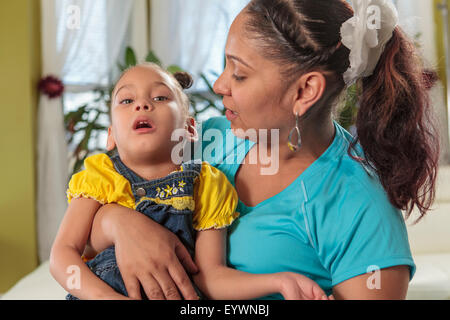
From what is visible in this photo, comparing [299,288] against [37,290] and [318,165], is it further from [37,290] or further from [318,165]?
[37,290]

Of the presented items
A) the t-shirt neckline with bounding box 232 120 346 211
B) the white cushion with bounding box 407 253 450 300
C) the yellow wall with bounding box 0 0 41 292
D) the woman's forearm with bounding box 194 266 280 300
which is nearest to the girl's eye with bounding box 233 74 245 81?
the t-shirt neckline with bounding box 232 120 346 211

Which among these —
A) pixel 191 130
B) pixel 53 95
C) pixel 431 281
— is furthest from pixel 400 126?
pixel 53 95

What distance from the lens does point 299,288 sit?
2.70 ft

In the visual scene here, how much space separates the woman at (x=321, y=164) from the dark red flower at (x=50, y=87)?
287 cm

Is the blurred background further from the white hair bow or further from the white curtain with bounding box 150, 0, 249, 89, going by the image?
the white hair bow

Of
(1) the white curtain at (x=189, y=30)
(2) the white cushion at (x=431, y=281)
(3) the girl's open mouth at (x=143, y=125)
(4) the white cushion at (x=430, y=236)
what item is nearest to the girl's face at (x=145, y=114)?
(3) the girl's open mouth at (x=143, y=125)

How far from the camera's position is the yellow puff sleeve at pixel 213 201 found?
100 centimetres

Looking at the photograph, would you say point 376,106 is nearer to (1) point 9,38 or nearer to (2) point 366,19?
(2) point 366,19

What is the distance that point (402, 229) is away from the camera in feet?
3.07

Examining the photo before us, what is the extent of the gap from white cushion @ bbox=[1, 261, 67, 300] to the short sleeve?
1.42 meters

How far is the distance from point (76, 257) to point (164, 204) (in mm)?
185

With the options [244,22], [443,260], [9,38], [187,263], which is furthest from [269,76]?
[9,38]

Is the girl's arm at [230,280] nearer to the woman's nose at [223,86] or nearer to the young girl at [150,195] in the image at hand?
the young girl at [150,195]

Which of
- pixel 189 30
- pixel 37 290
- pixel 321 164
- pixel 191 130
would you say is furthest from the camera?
pixel 189 30
